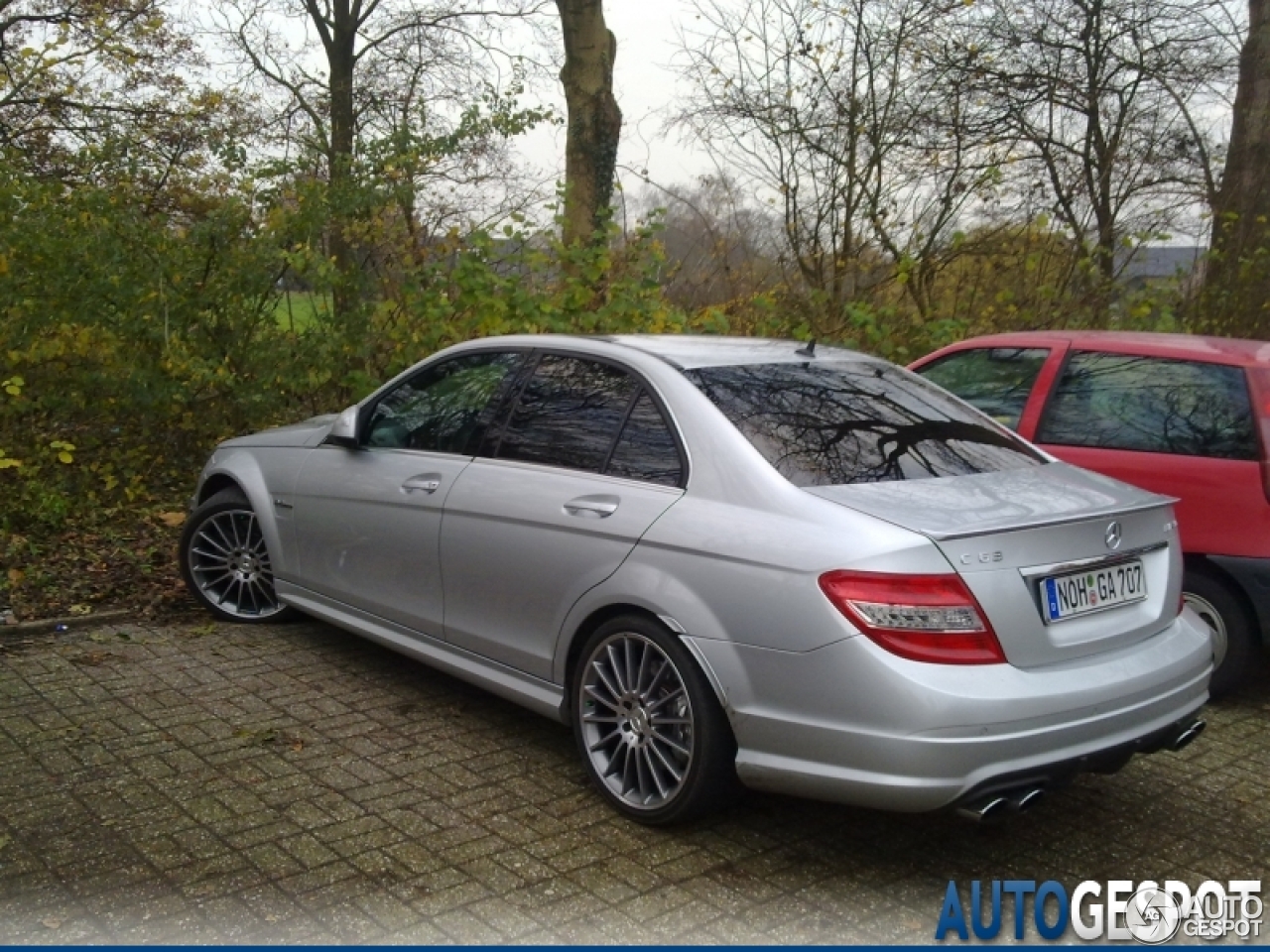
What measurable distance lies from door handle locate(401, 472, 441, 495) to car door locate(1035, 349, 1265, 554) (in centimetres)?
298

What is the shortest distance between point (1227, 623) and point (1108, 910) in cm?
224

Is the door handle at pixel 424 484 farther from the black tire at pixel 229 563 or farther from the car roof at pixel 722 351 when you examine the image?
the black tire at pixel 229 563

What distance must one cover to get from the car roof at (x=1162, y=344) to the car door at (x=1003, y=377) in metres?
0.07

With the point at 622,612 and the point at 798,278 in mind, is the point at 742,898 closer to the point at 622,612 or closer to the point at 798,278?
the point at 622,612

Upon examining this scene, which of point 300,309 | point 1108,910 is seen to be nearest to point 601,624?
point 1108,910

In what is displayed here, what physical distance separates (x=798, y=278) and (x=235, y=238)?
6.98m

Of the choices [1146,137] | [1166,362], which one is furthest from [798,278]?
[1166,362]

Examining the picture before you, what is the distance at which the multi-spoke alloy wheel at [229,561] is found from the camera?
20.6 feet

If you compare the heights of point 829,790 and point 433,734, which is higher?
point 829,790

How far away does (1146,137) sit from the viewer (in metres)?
15.4

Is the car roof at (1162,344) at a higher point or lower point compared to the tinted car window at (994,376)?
higher

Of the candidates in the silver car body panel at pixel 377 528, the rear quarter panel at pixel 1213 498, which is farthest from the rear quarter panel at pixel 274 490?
the rear quarter panel at pixel 1213 498

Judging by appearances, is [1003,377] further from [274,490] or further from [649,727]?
[274,490]

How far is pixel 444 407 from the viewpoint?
5.30 meters
